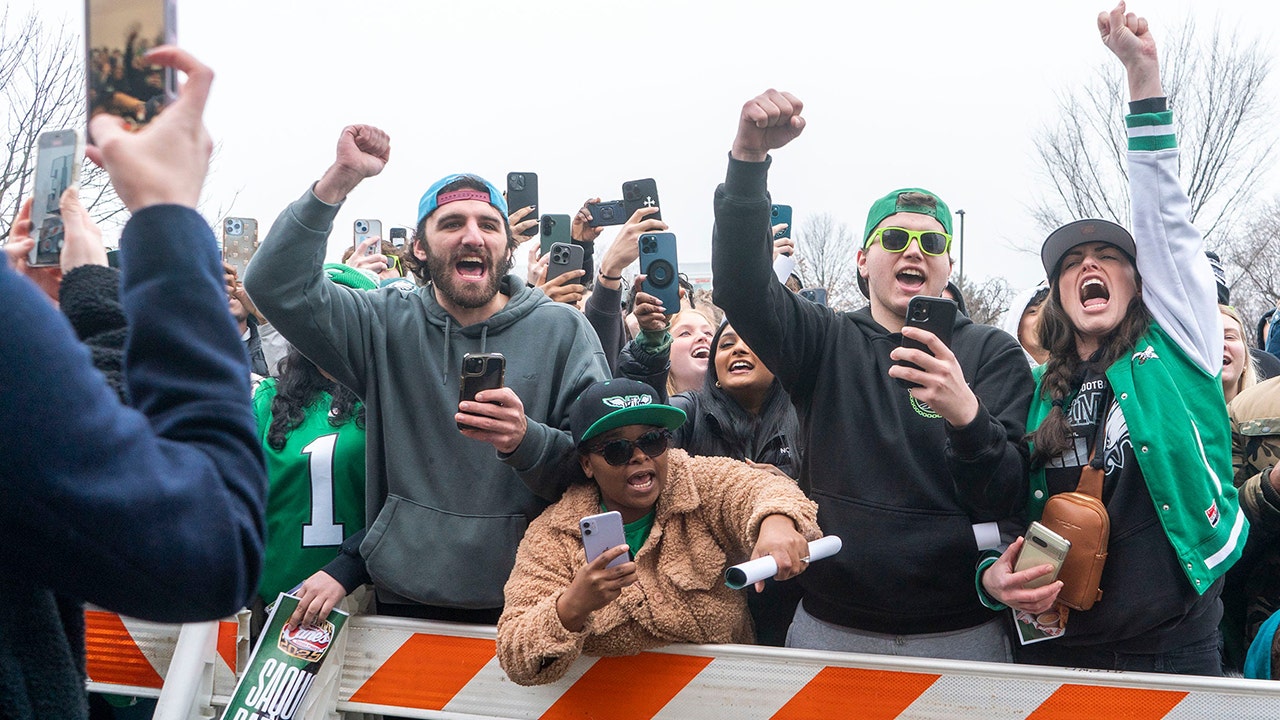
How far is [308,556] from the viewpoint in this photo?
396cm

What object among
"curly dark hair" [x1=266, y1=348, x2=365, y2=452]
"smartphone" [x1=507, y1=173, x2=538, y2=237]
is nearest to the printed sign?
"curly dark hair" [x1=266, y1=348, x2=365, y2=452]

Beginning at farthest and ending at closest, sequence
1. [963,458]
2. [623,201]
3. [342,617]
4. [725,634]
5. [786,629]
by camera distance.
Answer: [623,201] → [786,629] → [342,617] → [725,634] → [963,458]

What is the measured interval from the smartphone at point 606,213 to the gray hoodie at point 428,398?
66.5 inches

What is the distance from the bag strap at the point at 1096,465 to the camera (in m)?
3.20

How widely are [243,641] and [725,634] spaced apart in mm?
1742

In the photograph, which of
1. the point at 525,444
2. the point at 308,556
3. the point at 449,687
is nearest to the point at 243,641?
the point at 308,556

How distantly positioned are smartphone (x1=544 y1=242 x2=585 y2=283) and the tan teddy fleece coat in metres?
1.76

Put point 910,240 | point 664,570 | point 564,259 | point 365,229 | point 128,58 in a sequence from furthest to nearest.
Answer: point 365,229 → point 564,259 → point 910,240 → point 664,570 → point 128,58

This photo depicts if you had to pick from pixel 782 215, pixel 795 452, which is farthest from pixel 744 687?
pixel 782 215

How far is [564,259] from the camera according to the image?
201 inches

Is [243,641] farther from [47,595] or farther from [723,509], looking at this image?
[47,595]

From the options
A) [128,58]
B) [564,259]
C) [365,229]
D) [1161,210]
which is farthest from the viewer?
[365,229]

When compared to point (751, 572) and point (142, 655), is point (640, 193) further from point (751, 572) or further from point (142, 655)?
point (142, 655)

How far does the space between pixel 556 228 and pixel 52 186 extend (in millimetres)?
3892
